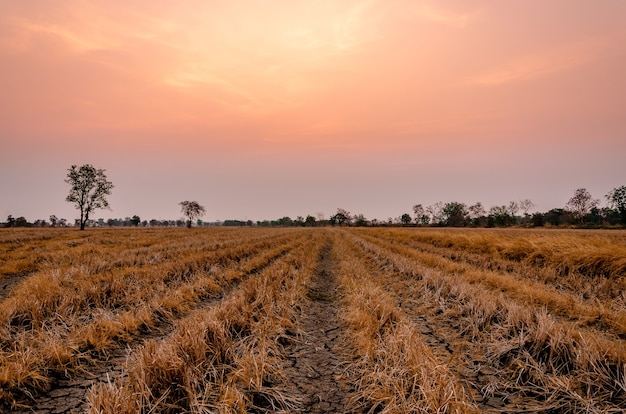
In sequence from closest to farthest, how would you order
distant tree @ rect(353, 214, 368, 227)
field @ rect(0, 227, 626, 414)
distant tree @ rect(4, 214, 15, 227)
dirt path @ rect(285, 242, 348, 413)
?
field @ rect(0, 227, 626, 414), dirt path @ rect(285, 242, 348, 413), distant tree @ rect(4, 214, 15, 227), distant tree @ rect(353, 214, 368, 227)

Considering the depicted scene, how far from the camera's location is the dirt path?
3.71 meters

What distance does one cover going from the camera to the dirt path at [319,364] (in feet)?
12.2

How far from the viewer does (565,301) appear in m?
7.27

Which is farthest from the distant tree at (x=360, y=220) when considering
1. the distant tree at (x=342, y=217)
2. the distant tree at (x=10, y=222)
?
the distant tree at (x=10, y=222)

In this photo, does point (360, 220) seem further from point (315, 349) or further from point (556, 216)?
point (315, 349)

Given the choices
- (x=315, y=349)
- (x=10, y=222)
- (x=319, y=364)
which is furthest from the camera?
(x=10, y=222)

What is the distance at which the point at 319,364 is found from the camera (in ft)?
15.6

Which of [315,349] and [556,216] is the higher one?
[556,216]

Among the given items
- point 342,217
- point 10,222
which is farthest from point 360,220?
point 10,222

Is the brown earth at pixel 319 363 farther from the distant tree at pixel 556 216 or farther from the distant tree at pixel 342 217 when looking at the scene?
the distant tree at pixel 342 217

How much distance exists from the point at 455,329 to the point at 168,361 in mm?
5159

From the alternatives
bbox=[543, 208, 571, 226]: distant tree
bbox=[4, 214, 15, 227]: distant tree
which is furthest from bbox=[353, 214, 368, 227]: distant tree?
bbox=[4, 214, 15, 227]: distant tree

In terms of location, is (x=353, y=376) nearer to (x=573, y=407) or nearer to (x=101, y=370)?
(x=573, y=407)

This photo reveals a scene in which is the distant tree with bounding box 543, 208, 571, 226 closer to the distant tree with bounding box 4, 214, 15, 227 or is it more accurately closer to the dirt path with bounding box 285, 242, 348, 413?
the dirt path with bounding box 285, 242, 348, 413
